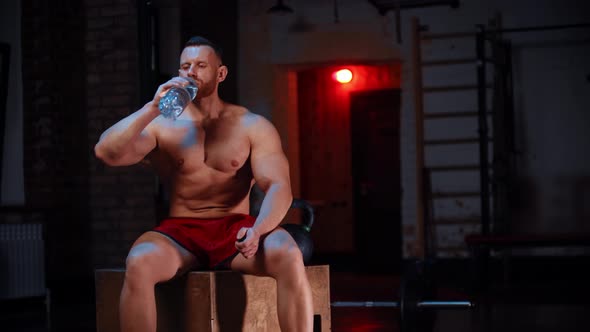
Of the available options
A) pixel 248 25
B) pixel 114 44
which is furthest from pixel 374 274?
pixel 114 44

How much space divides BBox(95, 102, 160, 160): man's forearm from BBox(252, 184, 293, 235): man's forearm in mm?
441

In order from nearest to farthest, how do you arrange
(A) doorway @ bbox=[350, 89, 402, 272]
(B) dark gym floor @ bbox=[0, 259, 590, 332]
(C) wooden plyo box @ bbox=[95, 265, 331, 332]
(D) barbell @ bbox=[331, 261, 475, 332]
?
(C) wooden plyo box @ bbox=[95, 265, 331, 332], (D) barbell @ bbox=[331, 261, 475, 332], (B) dark gym floor @ bbox=[0, 259, 590, 332], (A) doorway @ bbox=[350, 89, 402, 272]

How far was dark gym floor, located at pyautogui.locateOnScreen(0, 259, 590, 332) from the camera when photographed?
5395mm

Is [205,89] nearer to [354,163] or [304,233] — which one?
[304,233]

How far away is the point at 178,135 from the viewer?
10.3ft

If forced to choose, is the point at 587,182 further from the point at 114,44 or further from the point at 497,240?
the point at 114,44

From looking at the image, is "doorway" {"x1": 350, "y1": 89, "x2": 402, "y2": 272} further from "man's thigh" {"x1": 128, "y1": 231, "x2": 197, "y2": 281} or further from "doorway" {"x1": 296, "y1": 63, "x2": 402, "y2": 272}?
"man's thigh" {"x1": 128, "y1": 231, "x2": 197, "y2": 281}

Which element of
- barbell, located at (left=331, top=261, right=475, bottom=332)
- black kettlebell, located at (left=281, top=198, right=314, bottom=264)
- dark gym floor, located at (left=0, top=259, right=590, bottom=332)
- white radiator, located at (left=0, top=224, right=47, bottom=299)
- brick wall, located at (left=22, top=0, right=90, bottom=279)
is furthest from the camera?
brick wall, located at (left=22, top=0, right=90, bottom=279)

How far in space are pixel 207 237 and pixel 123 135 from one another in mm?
434

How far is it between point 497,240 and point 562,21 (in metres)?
2.08

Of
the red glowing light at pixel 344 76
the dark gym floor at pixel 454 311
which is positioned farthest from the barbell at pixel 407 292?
the red glowing light at pixel 344 76

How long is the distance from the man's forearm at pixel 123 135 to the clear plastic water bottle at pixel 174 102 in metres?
0.05

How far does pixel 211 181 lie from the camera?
3166mm

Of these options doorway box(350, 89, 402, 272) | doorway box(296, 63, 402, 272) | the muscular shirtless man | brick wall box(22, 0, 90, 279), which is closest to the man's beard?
the muscular shirtless man
